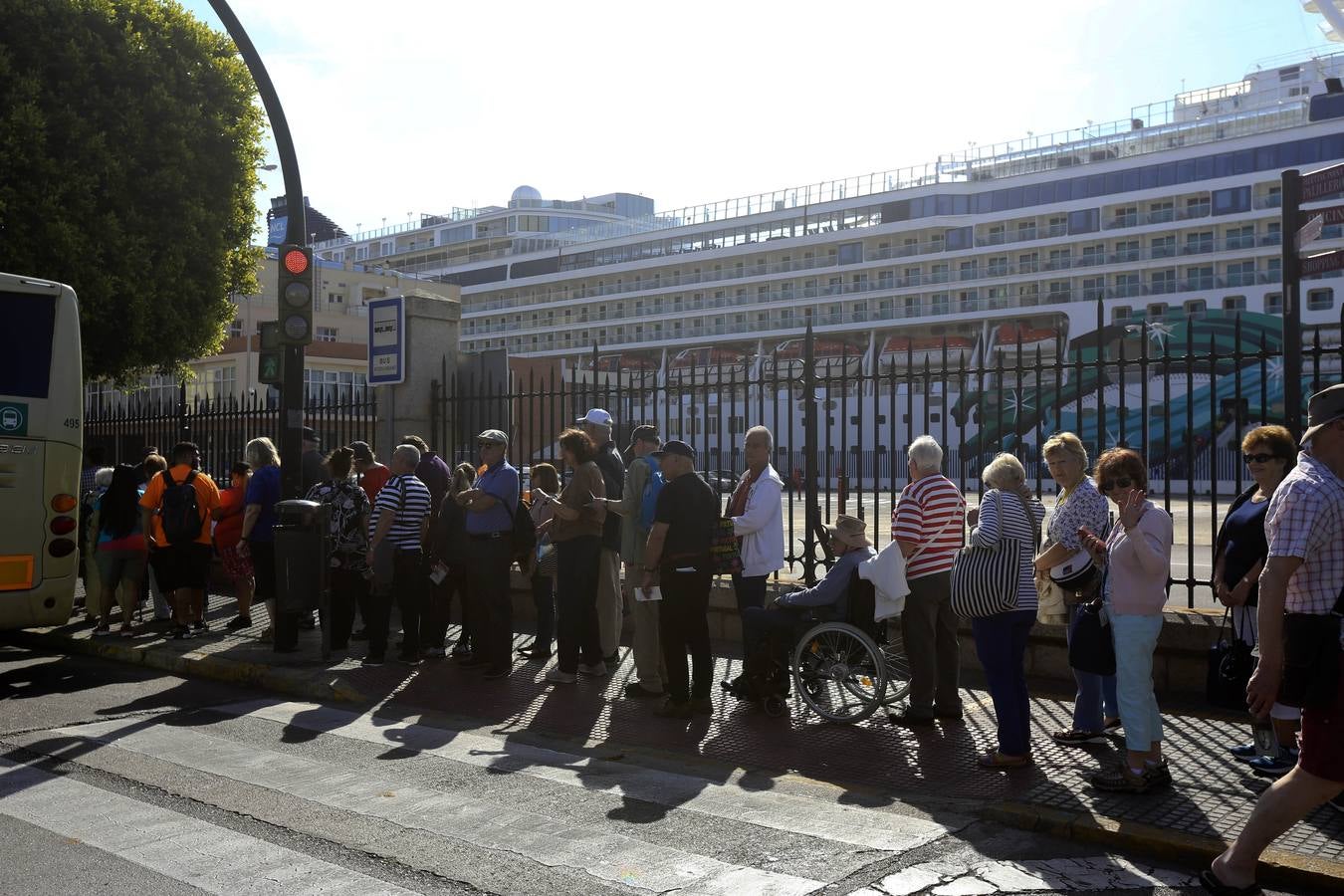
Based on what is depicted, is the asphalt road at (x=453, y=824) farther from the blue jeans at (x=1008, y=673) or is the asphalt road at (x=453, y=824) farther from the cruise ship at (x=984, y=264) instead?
the cruise ship at (x=984, y=264)

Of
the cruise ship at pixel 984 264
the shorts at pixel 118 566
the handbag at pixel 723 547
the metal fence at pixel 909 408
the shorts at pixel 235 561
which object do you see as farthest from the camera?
the cruise ship at pixel 984 264

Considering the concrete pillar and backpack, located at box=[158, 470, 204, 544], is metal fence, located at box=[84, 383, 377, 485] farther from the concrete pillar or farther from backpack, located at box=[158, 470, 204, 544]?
backpack, located at box=[158, 470, 204, 544]

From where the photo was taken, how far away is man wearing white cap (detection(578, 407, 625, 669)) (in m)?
8.30

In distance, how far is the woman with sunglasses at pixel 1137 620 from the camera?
5109 millimetres

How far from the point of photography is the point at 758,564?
7.31 meters

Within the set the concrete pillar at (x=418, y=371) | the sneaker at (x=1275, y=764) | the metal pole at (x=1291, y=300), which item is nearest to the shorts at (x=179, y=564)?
the concrete pillar at (x=418, y=371)

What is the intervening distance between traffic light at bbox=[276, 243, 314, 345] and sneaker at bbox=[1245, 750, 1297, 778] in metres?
7.26

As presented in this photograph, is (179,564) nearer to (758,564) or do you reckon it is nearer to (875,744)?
(758,564)

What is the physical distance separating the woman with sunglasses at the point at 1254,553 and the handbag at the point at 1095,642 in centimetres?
53

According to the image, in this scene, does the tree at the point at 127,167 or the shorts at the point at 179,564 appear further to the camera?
the tree at the point at 127,167

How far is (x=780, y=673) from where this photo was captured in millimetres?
6996

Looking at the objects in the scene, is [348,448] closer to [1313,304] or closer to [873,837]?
[873,837]

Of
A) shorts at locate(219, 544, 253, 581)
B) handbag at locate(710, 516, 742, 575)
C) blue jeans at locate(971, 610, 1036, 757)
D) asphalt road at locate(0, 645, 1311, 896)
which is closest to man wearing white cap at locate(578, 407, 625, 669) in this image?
handbag at locate(710, 516, 742, 575)

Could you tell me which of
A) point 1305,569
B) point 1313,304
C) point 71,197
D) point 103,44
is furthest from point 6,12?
point 1313,304
